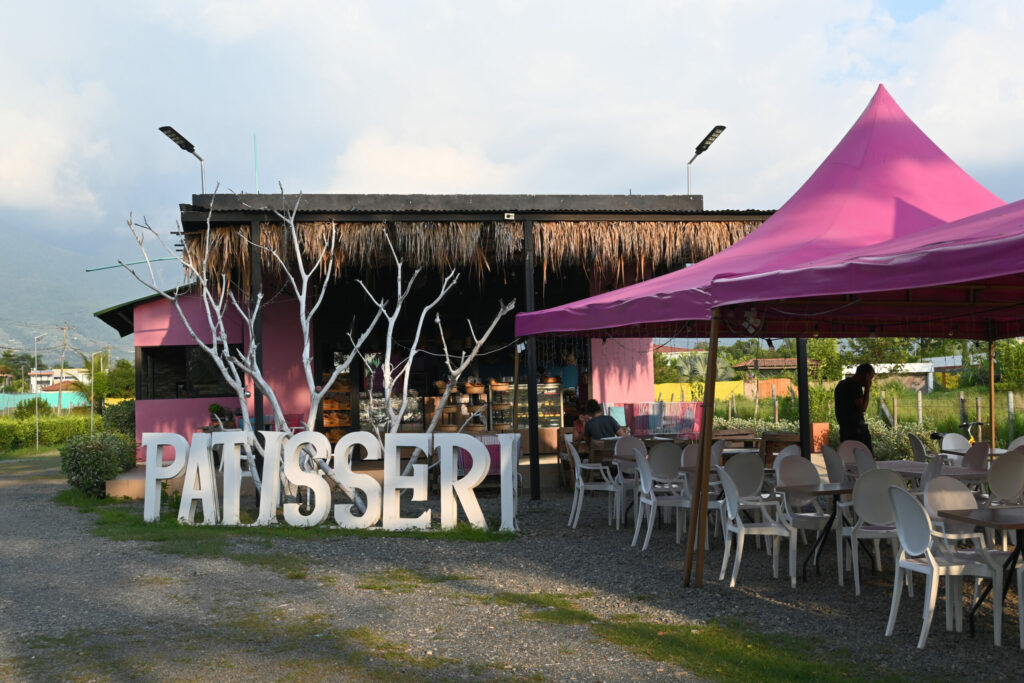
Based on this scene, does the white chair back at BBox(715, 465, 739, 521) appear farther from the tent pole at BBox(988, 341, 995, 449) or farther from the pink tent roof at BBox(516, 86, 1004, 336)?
the tent pole at BBox(988, 341, 995, 449)

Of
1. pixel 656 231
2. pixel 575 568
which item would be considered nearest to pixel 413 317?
pixel 656 231

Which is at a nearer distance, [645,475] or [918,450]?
[645,475]

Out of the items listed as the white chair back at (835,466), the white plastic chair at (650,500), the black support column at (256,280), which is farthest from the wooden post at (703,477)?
the black support column at (256,280)

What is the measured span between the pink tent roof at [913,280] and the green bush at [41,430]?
22.1m

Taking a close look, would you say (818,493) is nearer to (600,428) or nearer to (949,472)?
(949,472)

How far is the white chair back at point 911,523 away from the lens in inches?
191

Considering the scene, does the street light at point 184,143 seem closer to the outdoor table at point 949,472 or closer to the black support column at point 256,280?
the black support column at point 256,280

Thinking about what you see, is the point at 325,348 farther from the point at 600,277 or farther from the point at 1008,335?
the point at 1008,335

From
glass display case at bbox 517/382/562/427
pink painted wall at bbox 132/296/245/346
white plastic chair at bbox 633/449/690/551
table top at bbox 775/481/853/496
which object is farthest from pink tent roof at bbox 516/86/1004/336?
pink painted wall at bbox 132/296/245/346

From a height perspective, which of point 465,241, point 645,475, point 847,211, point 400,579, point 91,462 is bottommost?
point 400,579

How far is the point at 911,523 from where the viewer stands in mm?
4973

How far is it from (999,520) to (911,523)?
444 millimetres

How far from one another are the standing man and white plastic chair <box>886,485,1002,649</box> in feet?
13.2

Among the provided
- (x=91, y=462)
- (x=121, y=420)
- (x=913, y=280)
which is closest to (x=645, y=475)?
(x=913, y=280)
